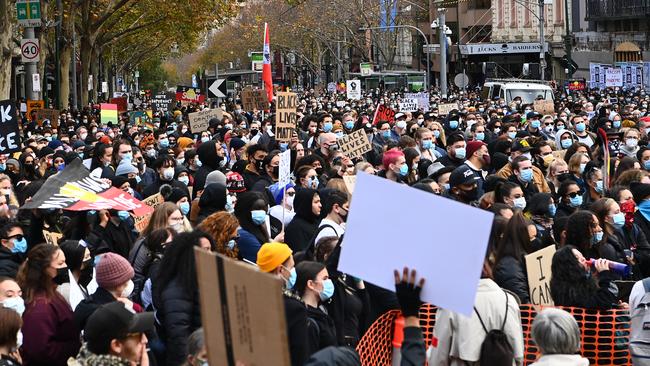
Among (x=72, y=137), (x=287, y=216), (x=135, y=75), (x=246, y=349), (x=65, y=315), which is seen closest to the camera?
(x=246, y=349)

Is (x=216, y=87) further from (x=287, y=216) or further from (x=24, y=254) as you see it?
(x=24, y=254)

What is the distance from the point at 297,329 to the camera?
6164 millimetres

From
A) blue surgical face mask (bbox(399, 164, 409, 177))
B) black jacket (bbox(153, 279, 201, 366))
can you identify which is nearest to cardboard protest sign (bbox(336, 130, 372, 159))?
blue surgical face mask (bbox(399, 164, 409, 177))

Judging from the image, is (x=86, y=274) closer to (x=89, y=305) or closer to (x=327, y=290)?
(x=89, y=305)

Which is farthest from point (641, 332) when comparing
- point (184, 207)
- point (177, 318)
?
point (184, 207)

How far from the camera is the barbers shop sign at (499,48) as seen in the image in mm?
71125

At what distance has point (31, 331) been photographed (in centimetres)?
684

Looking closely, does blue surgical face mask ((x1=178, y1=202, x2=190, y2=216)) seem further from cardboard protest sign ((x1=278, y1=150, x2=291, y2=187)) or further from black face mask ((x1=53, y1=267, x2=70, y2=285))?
→ black face mask ((x1=53, y1=267, x2=70, y2=285))

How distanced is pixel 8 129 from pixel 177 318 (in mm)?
7135

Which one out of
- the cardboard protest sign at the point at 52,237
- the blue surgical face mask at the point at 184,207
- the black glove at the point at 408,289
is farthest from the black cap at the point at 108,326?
the blue surgical face mask at the point at 184,207

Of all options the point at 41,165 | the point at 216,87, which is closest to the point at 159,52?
the point at 216,87

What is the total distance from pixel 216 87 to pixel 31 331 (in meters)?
21.0

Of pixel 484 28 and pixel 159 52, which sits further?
pixel 159 52

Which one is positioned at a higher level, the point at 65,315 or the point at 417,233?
the point at 417,233
